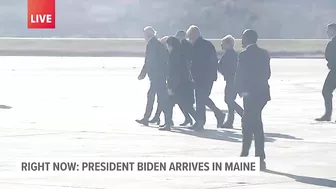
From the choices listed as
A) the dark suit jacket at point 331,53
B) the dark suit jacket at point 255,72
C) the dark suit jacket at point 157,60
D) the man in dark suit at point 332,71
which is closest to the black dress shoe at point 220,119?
the dark suit jacket at point 157,60

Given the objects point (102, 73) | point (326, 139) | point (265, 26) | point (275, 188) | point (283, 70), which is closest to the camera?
point (275, 188)

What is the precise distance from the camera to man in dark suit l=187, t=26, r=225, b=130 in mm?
18578

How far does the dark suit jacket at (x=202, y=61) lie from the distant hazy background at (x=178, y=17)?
7992cm

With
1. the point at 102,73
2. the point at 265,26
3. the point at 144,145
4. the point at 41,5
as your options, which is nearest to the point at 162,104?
the point at 144,145

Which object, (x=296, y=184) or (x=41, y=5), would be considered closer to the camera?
(x=296, y=184)

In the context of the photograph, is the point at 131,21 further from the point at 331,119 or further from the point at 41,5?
the point at 331,119

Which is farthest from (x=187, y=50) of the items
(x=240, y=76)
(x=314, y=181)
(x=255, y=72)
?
(x=314, y=181)

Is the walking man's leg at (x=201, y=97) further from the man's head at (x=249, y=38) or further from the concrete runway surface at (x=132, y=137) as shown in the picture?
the man's head at (x=249, y=38)

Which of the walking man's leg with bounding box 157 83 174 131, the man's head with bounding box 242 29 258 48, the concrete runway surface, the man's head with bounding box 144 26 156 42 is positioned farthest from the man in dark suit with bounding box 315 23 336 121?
the man's head with bounding box 242 29 258 48

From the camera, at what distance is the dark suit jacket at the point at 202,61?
61.0ft

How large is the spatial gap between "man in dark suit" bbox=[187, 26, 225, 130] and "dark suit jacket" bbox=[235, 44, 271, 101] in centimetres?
468

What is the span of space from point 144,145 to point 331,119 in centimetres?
605

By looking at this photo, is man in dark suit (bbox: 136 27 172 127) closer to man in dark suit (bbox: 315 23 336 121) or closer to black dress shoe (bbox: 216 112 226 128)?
black dress shoe (bbox: 216 112 226 128)

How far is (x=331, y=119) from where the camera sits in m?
20.8
